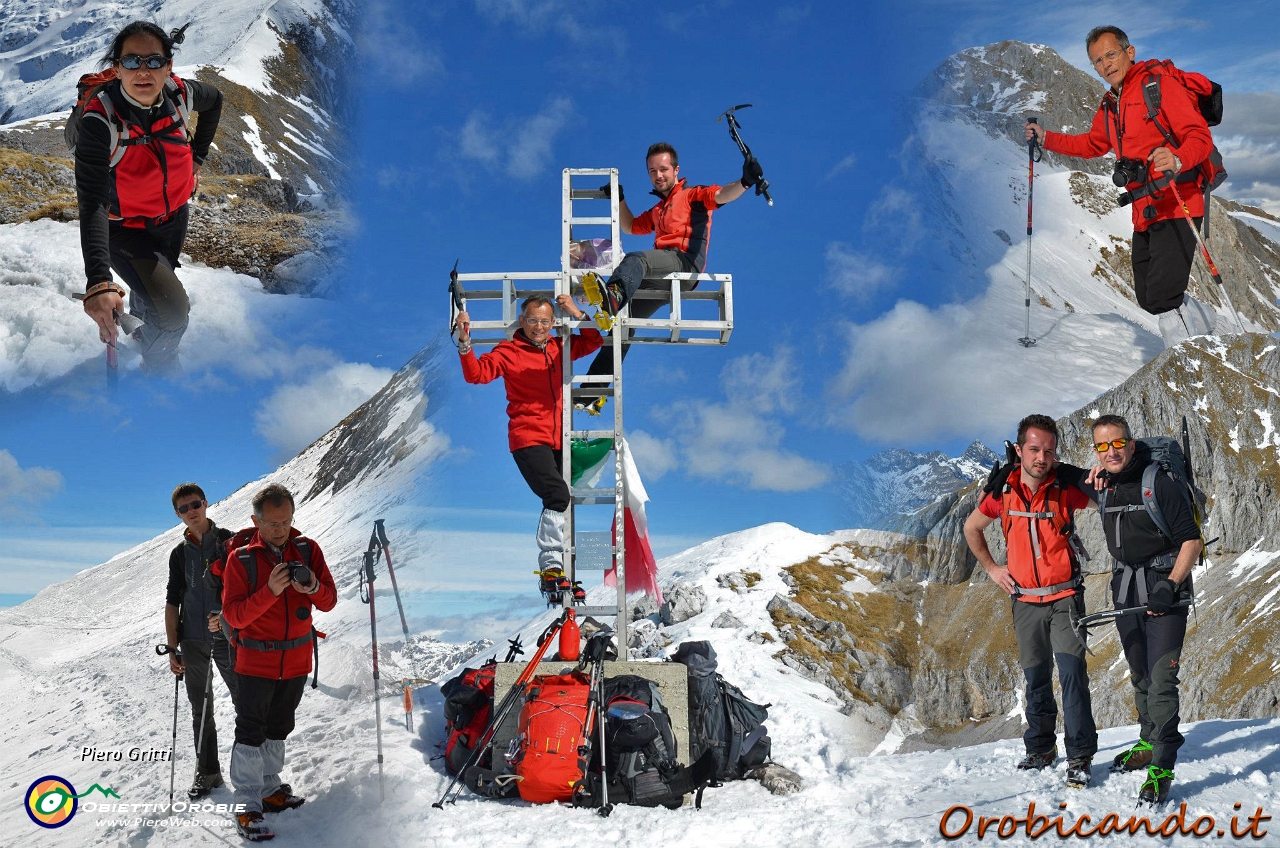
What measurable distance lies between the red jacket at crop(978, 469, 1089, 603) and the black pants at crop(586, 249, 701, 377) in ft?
8.54

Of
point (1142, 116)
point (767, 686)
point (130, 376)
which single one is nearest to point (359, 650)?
point (130, 376)

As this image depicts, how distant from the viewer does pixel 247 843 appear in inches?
Result: 160

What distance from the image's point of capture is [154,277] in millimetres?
3322

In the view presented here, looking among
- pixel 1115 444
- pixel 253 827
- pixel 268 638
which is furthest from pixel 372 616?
pixel 1115 444

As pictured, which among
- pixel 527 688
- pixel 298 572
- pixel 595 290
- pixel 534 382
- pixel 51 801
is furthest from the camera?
pixel 534 382

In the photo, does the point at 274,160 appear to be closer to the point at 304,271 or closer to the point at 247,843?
the point at 304,271

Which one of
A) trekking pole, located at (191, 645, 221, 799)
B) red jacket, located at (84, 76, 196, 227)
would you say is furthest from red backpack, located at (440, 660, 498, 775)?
red jacket, located at (84, 76, 196, 227)

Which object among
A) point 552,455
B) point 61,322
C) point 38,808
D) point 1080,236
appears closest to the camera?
point 61,322

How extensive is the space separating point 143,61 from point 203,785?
12.5 feet

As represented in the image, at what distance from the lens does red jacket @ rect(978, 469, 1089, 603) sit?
4719mm

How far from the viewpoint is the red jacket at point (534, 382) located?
19.2ft

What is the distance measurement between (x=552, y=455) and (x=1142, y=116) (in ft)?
13.3

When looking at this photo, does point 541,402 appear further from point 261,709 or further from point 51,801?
point 51,801

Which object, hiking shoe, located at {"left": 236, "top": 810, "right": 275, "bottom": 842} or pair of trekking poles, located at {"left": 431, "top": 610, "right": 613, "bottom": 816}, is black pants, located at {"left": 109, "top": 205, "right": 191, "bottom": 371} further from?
pair of trekking poles, located at {"left": 431, "top": 610, "right": 613, "bottom": 816}
